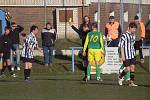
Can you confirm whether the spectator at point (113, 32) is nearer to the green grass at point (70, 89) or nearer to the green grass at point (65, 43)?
the green grass at point (70, 89)

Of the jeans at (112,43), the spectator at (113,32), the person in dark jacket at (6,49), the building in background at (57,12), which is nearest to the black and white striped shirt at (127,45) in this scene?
the spectator at (113,32)

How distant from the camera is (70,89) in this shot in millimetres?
19312

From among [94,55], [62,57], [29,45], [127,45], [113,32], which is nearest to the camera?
[127,45]

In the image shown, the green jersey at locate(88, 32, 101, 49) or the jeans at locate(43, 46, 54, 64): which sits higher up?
the green jersey at locate(88, 32, 101, 49)

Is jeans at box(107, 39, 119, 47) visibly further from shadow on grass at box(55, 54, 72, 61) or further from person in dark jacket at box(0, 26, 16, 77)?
shadow on grass at box(55, 54, 72, 61)

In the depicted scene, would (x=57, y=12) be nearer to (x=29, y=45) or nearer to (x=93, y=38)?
(x=29, y=45)

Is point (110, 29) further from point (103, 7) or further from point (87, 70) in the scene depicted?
point (103, 7)

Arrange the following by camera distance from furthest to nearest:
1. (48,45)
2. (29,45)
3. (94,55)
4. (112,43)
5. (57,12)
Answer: (57,12), (48,45), (112,43), (29,45), (94,55)

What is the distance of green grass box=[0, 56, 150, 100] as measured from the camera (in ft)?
56.2

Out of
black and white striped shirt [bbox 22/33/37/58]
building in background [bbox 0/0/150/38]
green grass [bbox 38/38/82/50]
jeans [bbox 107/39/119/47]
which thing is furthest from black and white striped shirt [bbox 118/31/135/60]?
building in background [bbox 0/0/150/38]

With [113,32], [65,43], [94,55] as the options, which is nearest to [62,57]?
[113,32]

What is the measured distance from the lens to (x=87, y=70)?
2198 cm

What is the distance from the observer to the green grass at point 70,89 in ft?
56.2

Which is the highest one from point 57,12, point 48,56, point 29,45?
point 57,12
